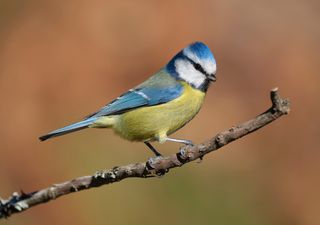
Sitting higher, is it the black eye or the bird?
the black eye

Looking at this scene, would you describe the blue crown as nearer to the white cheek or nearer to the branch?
the white cheek

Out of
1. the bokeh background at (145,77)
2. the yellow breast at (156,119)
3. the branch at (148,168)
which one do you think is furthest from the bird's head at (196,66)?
the bokeh background at (145,77)

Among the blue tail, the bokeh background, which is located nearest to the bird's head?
the blue tail

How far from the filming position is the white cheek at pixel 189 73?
3961mm

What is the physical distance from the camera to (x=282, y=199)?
21.2ft

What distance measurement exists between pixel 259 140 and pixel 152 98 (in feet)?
11.1

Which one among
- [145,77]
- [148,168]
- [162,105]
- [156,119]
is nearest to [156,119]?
[156,119]

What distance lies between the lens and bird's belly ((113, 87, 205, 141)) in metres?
3.75

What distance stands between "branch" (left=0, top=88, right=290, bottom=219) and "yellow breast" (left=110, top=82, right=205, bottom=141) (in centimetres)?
103

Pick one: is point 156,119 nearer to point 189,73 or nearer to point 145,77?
point 189,73

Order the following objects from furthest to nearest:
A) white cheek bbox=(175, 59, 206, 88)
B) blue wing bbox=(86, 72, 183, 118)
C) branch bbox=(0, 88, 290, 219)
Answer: white cheek bbox=(175, 59, 206, 88)
blue wing bbox=(86, 72, 183, 118)
branch bbox=(0, 88, 290, 219)

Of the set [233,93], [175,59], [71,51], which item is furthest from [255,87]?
[175,59]

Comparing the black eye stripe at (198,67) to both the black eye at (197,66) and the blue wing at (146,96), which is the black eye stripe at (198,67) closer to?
the black eye at (197,66)

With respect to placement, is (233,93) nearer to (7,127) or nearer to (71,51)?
(71,51)
